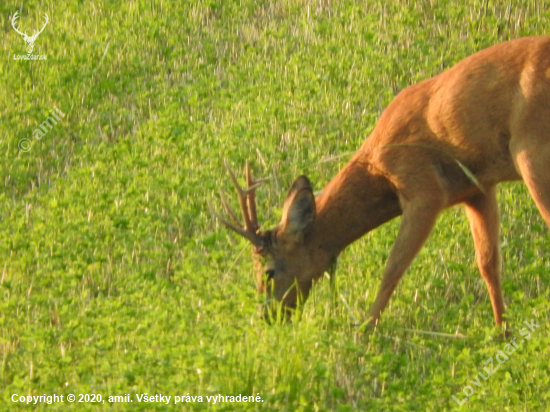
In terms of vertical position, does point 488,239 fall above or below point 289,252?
below

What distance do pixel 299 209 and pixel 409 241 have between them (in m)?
0.83

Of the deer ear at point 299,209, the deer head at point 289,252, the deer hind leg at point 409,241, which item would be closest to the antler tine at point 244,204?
the deer head at point 289,252

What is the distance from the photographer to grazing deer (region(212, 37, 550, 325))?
22.5 ft

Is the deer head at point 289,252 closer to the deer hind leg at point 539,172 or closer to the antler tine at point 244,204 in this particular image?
the antler tine at point 244,204

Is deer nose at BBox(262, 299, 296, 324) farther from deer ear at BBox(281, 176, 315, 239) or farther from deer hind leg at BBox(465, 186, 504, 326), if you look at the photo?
deer hind leg at BBox(465, 186, 504, 326)

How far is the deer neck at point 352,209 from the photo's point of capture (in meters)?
7.51

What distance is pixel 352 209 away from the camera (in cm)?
755

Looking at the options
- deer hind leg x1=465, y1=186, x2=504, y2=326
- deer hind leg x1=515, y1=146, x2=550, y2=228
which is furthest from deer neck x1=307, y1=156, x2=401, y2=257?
deer hind leg x1=515, y1=146, x2=550, y2=228

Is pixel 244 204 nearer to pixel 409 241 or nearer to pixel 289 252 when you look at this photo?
pixel 289 252

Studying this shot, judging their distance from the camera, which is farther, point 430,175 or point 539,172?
point 430,175

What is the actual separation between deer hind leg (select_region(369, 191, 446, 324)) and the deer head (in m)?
0.56

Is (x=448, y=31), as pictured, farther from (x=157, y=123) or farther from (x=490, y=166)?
Answer: (x=490, y=166)

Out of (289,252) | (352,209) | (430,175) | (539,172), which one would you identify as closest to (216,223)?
(289,252)

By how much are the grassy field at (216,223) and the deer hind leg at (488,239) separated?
0.53ft
